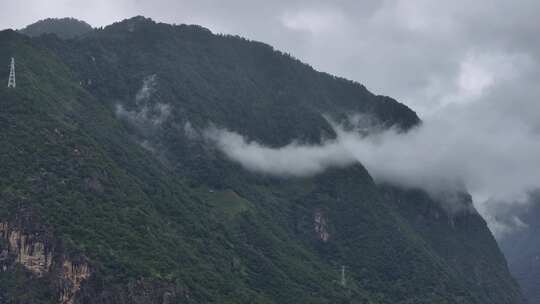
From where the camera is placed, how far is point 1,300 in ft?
627

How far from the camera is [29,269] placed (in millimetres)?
199750

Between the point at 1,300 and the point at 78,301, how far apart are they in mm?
15415

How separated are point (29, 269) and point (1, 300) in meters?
10.4

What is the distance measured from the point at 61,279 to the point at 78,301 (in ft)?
17.7

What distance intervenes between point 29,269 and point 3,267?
4.92 meters

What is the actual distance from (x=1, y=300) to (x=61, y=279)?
1300 centimetres

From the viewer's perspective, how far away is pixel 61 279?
199625 mm

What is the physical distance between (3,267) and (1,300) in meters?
9.41

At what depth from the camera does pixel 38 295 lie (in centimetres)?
19488

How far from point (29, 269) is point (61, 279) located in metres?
6.53

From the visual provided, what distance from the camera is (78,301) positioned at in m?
200
